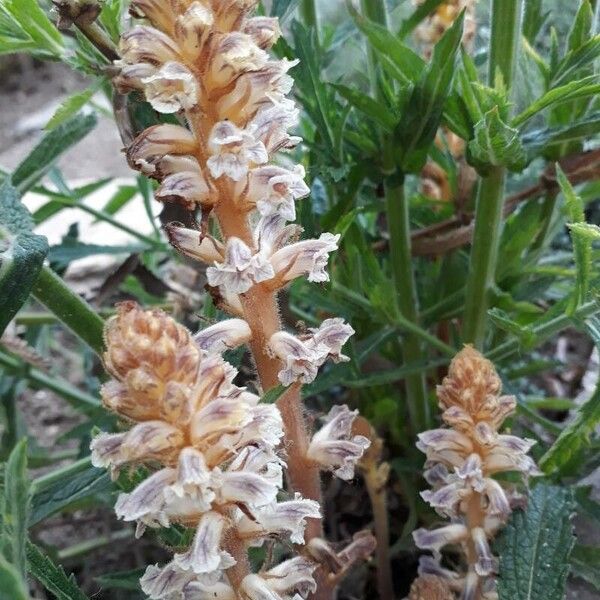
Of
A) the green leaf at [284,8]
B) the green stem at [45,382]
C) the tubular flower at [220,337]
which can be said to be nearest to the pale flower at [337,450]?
the tubular flower at [220,337]

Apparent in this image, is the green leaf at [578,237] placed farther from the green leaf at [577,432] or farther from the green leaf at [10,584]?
the green leaf at [10,584]

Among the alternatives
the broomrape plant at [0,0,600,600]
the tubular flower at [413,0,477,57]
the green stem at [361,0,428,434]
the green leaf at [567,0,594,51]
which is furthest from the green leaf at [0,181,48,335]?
the tubular flower at [413,0,477,57]

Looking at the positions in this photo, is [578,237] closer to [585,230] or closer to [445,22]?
[585,230]

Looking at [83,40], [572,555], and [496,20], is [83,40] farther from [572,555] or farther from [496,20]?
[572,555]

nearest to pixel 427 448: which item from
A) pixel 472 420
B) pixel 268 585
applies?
pixel 472 420

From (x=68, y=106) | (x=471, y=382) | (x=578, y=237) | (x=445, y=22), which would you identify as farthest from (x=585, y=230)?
(x=445, y=22)
